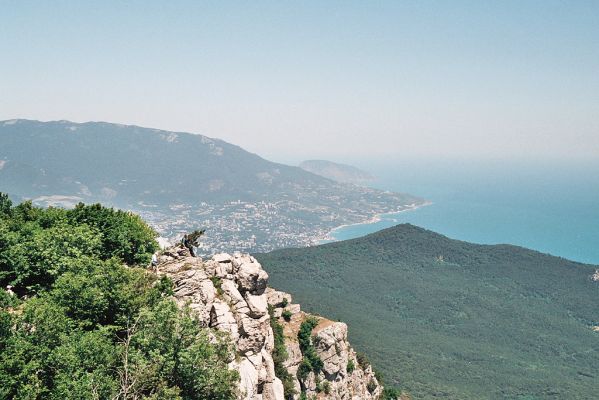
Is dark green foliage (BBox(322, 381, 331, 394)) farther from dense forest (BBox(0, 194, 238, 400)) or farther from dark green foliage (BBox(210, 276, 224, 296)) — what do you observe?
dense forest (BBox(0, 194, 238, 400))

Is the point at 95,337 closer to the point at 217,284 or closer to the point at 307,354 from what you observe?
the point at 217,284

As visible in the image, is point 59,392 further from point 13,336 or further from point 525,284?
point 525,284

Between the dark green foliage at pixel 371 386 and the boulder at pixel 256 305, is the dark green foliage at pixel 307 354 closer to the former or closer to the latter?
the boulder at pixel 256 305

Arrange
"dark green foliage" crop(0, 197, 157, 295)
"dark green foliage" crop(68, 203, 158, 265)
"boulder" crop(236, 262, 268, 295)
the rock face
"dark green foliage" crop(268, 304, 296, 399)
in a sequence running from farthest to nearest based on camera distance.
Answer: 1. "dark green foliage" crop(268, 304, 296, 399)
2. "boulder" crop(236, 262, 268, 295)
3. "dark green foliage" crop(68, 203, 158, 265)
4. "dark green foliage" crop(0, 197, 157, 295)
5. the rock face

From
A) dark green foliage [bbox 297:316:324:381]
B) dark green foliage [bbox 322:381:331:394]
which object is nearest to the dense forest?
dark green foliage [bbox 297:316:324:381]

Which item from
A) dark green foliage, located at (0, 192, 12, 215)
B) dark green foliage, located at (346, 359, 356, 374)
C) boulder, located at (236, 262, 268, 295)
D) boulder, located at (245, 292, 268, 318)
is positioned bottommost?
dark green foliage, located at (346, 359, 356, 374)

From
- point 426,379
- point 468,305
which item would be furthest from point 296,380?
point 468,305

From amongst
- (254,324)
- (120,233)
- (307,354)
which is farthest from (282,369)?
(120,233)
